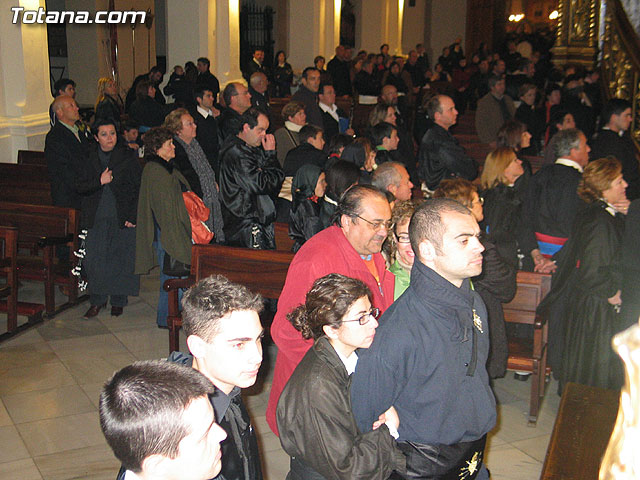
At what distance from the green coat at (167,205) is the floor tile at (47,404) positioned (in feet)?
4.42

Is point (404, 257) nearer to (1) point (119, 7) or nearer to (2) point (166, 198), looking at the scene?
(2) point (166, 198)

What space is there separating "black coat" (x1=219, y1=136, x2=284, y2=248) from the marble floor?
3.32ft

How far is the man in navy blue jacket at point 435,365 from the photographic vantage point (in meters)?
2.51

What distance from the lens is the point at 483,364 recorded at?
2.64 m

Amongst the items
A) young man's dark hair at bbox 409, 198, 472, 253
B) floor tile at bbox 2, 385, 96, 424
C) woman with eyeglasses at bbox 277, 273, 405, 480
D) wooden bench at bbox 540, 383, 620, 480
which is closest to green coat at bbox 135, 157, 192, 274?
floor tile at bbox 2, 385, 96, 424

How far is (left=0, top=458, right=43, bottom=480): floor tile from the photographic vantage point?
4.13 metres

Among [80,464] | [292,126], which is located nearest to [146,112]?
[292,126]

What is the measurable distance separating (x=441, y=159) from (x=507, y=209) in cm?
156

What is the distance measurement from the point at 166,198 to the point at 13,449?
7.41 feet

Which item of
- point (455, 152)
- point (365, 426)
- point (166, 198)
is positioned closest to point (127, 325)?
point (166, 198)

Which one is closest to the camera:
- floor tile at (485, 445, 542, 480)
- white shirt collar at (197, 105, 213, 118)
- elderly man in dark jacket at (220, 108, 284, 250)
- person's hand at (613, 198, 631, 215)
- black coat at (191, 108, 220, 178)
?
floor tile at (485, 445, 542, 480)

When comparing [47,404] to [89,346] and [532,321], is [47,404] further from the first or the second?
[532,321]

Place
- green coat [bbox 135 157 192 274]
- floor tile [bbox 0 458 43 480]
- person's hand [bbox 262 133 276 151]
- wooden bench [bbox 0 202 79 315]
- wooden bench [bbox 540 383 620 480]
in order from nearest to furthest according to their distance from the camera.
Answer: wooden bench [bbox 540 383 620 480], floor tile [bbox 0 458 43 480], green coat [bbox 135 157 192 274], person's hand [bbox 262 133 276 151], wooden bench [bbox 0 202 79 315]

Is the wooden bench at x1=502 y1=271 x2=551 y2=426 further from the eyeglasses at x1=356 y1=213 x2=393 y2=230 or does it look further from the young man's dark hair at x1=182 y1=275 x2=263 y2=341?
the young man's dark hair at x1=182 y1=275 x2=263 y2=341
